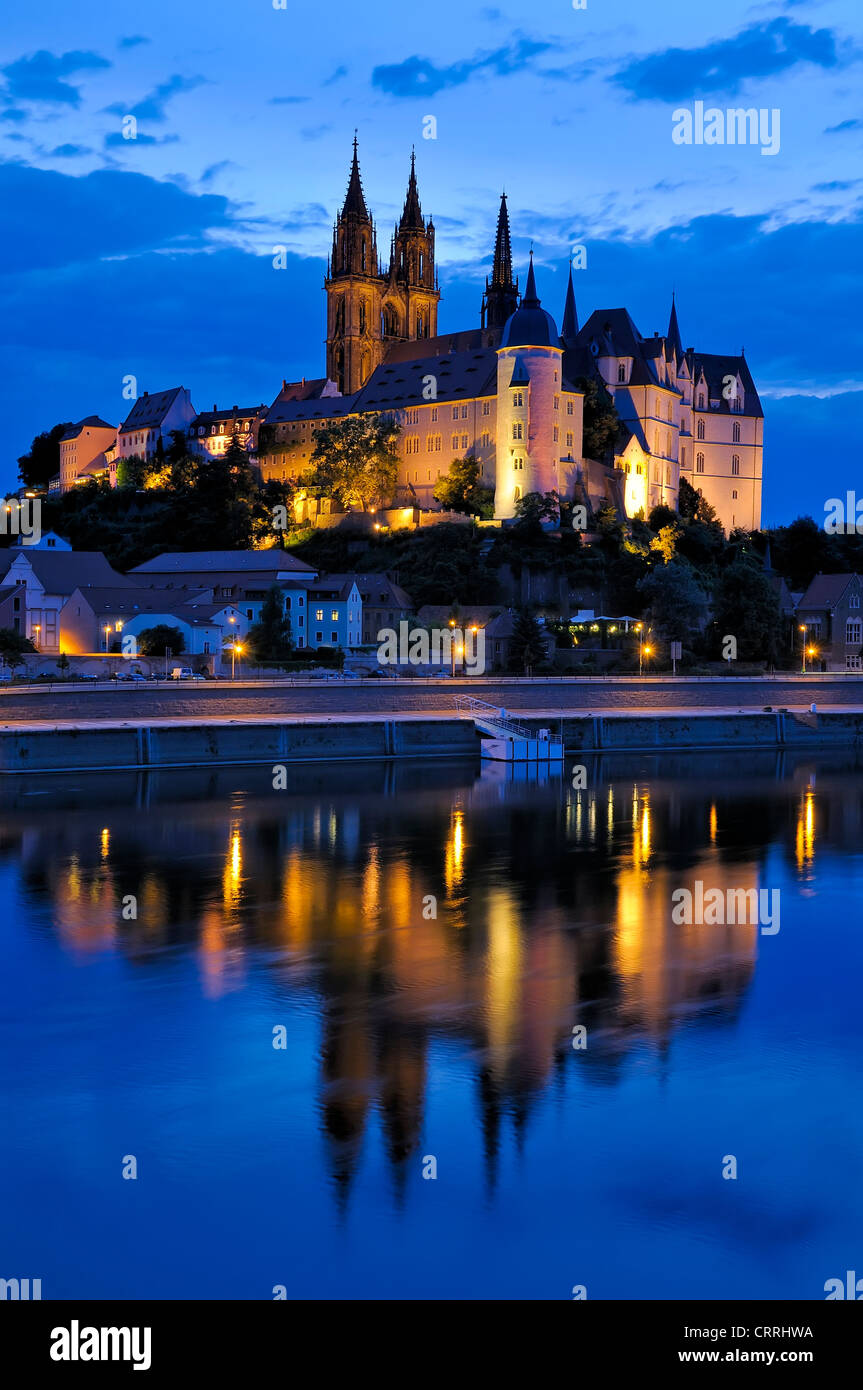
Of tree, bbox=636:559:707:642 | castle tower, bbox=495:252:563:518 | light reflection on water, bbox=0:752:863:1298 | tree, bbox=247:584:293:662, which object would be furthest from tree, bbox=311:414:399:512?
light reflection on water, bbox=0:752:863:1298

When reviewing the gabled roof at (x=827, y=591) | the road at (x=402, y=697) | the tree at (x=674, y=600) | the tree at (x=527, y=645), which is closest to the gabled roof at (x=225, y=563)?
the tree at (x=527, y=645)

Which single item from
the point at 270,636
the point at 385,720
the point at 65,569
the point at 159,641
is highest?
the point at 65,569

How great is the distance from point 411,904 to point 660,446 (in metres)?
71.7

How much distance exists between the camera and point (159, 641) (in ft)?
201

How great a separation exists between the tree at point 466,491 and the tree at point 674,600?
18075mm

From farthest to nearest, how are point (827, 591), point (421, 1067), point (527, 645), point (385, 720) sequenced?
point (827, 591)
point (527, 645)
point (385, 720)
point (421, 1067)

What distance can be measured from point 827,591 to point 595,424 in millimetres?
19848

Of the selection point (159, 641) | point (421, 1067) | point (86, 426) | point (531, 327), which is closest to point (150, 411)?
point (86, 426)

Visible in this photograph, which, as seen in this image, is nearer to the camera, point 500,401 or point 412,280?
point 500,401

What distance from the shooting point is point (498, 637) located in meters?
63.9

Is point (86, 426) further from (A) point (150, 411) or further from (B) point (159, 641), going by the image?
(B) point (159, 641)

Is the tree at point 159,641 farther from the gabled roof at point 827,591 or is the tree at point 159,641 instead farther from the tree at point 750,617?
the gabled roof at point 827,591
